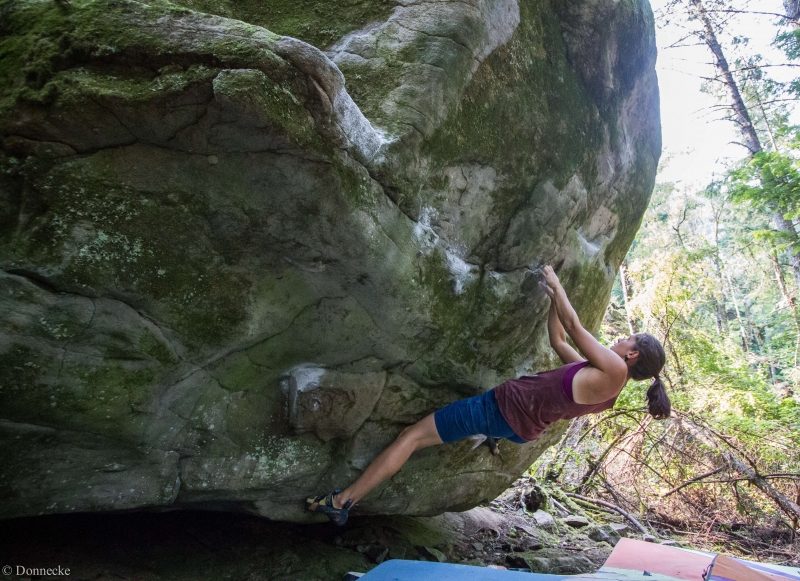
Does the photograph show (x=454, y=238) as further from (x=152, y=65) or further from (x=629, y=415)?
(x=629, y=415)

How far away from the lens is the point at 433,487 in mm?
4531

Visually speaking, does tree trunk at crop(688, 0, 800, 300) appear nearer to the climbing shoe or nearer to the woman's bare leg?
the woman's bare leg

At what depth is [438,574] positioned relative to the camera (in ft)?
10.5

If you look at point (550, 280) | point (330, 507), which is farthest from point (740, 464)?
point (330, 507)

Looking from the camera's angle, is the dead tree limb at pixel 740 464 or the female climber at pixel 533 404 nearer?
the female climber at pixel 533 404

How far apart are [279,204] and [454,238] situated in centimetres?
150

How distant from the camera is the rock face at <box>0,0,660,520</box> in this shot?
8.00ft

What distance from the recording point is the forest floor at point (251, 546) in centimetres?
338

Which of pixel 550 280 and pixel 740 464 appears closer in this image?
pixel 550 280

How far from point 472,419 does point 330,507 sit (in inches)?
51.1

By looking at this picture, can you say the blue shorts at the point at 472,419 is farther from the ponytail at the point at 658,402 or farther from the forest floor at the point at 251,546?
the forest floor at the point at 251,546

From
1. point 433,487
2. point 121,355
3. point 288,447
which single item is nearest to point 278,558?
point 288,447

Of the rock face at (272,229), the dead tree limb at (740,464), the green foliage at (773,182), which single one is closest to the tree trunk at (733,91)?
the green foliage at (773,182)

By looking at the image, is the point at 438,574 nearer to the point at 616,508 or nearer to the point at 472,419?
the point at 472,419
